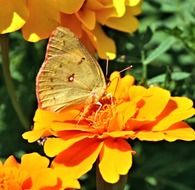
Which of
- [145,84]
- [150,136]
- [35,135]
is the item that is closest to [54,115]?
[35,135]

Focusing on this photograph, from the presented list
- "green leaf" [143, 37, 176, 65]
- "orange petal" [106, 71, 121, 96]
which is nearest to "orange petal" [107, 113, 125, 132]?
"orange petal" [106, 71, 121, 96]

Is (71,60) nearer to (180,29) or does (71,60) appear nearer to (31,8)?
(31,8)

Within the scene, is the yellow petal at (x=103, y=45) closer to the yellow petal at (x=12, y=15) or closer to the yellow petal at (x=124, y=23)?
the yellow petal at (x=124, y=23)

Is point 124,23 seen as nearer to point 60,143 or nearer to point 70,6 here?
point 70,6

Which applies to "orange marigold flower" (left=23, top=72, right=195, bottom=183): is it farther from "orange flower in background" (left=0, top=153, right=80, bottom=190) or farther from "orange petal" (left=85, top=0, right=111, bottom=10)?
"orange petal" (left=85, top=0, right=111, bottom=10)

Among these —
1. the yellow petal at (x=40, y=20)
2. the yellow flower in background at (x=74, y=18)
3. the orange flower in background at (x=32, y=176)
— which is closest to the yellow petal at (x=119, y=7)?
the yellow flower in background at (x=74, y=18)

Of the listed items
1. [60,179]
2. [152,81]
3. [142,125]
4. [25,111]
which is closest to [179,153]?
[152,81]

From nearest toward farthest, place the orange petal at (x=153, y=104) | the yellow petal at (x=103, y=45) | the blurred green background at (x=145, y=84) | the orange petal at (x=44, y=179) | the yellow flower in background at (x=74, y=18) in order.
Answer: the orange petal at (x=44, y=179) < the orange petal at (x=153, y=104) < the yellow flower in background at (x=74, y=18) < the yellow petal at (x=103, y=45) < the blurred green background at (x=145, y=84)
